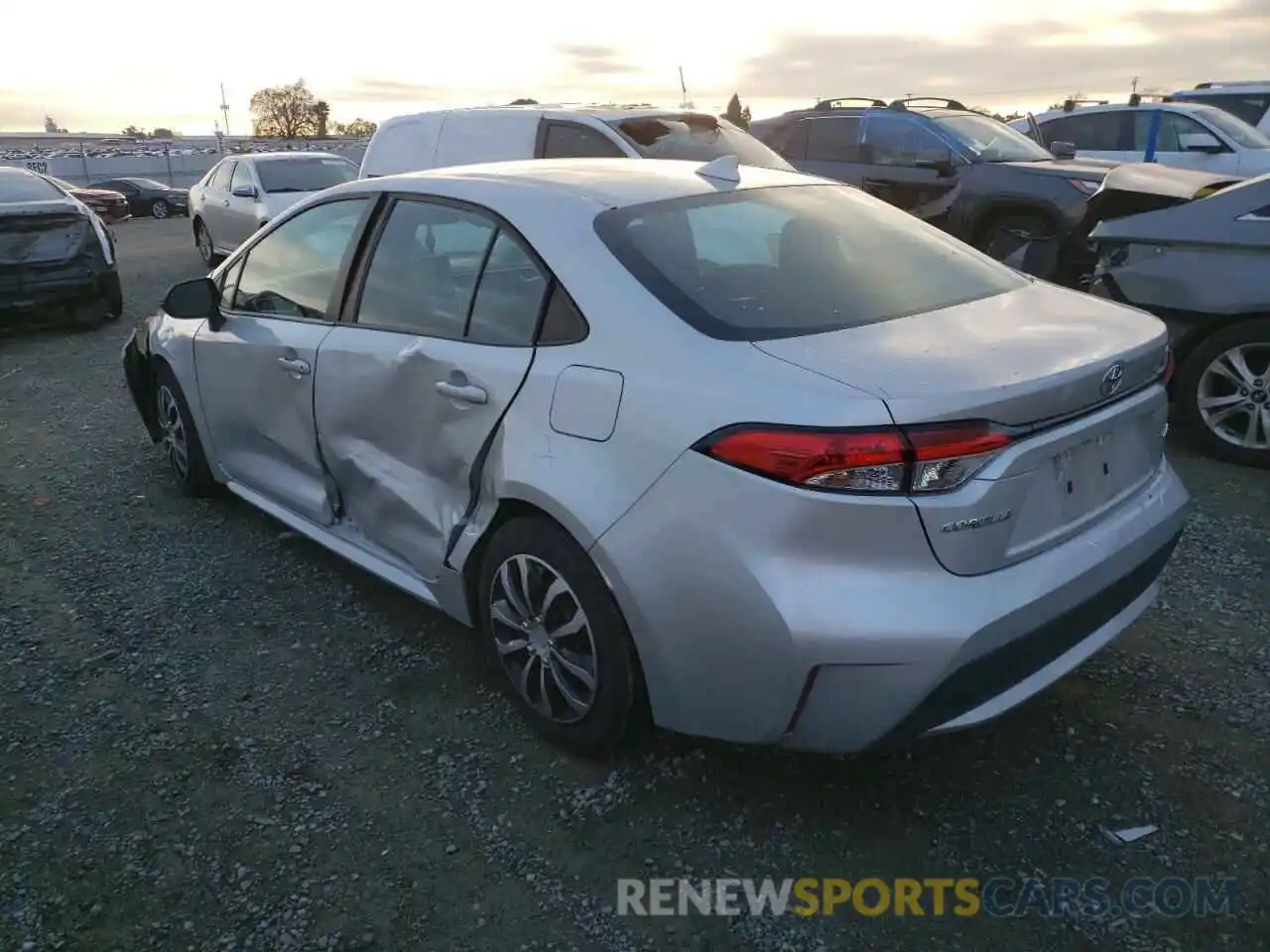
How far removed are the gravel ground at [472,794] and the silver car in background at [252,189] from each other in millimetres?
9029

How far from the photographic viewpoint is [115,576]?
418 cm

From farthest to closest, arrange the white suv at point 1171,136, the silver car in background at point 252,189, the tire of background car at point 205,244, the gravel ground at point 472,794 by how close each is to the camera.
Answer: the tire of background car at point 205,244 → the silver car in background at point 252,189 → the white suv at point 1171,136 → the gravel ground at point 472,794

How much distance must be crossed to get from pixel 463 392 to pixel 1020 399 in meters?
1.51

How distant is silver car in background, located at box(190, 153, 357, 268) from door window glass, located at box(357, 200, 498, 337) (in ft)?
29.2

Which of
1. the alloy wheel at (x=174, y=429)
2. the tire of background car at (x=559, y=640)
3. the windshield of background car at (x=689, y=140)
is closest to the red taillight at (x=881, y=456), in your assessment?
the tire of background car at (x=559, y=640)

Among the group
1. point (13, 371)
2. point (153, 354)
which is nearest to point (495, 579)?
point (153, 354)

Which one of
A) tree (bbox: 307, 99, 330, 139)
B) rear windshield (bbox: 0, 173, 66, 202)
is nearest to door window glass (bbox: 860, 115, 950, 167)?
rear windshield (bbox: 0, 173, 66, 202)

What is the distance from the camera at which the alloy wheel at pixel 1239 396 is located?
493 cm

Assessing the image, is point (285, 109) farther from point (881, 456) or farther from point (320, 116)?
point (881, 456)

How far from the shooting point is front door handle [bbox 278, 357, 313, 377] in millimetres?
3613

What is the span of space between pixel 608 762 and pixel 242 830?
99 centimetres

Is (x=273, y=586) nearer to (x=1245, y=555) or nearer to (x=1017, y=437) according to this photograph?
(x=1017, y=437)

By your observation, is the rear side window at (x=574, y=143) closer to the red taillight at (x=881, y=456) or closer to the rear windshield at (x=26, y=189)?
the rear windshield at (x=26, y=189)

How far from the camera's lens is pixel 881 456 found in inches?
85.0
